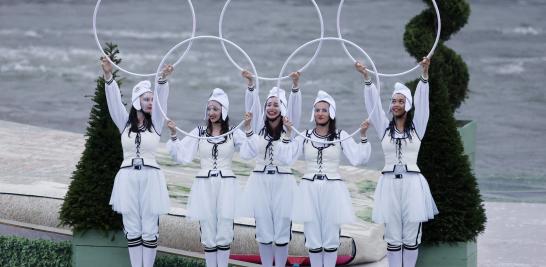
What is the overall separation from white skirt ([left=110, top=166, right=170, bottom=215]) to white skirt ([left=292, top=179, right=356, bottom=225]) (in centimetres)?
108

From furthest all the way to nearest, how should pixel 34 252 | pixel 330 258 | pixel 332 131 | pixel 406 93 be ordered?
pixel 34 252 → pixel 332 131 → pixel 330 258 → pixel 406 93

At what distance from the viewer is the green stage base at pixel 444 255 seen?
11008 mm

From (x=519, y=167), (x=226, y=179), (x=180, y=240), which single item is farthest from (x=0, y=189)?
(x=519, y=167)

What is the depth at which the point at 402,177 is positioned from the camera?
1071 centimetres

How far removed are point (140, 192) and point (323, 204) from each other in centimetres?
147

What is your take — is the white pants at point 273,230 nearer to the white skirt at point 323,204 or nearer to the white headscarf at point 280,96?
the white skirt at point 323,204

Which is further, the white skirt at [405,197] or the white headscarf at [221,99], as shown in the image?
the white headscarf at [221,99]

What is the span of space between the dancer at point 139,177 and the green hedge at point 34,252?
0.46m

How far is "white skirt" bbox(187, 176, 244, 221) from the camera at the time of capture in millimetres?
10766

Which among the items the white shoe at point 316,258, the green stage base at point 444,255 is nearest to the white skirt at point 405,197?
the green stage base at point 444,255

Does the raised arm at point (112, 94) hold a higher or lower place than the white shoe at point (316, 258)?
higher

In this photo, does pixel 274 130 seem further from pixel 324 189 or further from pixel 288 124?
pixel 324 189

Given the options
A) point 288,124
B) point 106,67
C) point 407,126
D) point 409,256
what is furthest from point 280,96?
point 409,256

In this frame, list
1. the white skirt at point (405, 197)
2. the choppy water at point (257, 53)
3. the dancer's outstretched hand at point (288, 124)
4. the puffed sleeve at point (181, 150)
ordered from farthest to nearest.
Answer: the choppy water at point (257, 53) < the puffed sleeve at point (181, 150) < the dancer's outstretched hand at point (288, 124) < the white skirt at point (405, 197)
